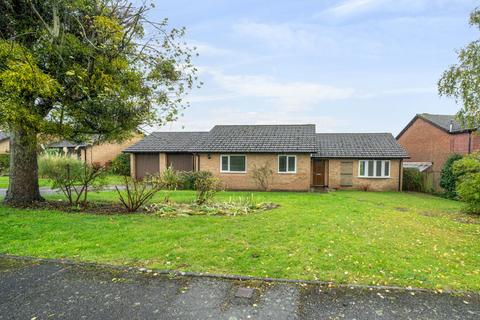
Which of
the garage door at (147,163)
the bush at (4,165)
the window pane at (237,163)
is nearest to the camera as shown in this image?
the window pane at (237,163)

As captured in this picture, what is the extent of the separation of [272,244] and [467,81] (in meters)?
10.4

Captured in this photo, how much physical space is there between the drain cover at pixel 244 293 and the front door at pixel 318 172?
1839 centimetres

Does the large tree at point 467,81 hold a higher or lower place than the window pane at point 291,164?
higher

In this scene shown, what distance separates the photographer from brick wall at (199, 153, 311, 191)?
18.9 m

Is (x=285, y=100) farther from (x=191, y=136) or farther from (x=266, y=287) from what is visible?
(x=266, y=287)

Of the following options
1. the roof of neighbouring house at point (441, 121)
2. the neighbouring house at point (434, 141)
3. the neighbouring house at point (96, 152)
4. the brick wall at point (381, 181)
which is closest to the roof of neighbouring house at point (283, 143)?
the brick wall at point (381, 181)

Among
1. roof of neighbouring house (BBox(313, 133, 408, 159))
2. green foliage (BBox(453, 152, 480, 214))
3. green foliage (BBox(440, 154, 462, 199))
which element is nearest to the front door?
roof of neighbouring house (BBox(313, 133, 408, 159))

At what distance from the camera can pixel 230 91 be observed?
61.6ft

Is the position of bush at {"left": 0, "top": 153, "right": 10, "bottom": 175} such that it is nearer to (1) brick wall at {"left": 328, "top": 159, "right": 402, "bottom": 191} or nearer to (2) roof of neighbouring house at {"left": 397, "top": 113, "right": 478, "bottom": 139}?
(1) brick wall at {"left": 328, "top": 159, "right": 402, "bottom": 191}

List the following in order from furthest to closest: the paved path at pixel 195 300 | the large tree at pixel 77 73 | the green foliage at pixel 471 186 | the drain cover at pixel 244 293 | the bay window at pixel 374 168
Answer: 1. the bay window at pixel 374 168
2. the green foliage at pixel 471 186
3. the large tree at pixel 77 73
4. the drain cover at pixel 244 293
5. the paved path at pixel 195 300

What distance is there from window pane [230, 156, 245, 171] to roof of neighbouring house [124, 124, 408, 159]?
2.18ft

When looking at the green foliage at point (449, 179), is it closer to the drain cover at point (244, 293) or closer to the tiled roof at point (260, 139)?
the tiled roof at point (260, 139)

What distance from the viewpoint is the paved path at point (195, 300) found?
353 centimetres

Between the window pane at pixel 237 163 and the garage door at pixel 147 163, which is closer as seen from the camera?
the window pane at pixel 237 163
